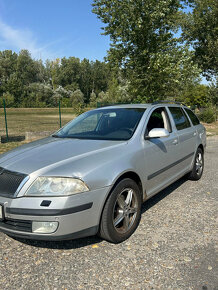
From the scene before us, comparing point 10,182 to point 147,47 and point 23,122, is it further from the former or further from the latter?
Answer: point 23,122

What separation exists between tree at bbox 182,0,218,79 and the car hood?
2303 cm

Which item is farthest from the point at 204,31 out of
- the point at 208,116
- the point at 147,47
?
the point at 147,47

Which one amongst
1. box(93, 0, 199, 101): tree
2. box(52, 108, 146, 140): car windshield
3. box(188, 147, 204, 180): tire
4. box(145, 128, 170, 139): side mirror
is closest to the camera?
box(145, 128, 170, 139): side mirror

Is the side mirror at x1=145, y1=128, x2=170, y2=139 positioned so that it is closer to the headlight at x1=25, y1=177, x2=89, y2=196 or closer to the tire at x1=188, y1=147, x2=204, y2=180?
the headlight at x1=25, y1=177, x2=89, y2=196

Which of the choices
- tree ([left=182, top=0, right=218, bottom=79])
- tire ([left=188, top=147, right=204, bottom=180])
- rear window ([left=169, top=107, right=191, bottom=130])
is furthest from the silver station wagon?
tree ([left=182, top=0, right=218, bottom=79])

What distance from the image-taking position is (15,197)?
2.32 metres

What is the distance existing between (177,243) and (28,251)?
166cm

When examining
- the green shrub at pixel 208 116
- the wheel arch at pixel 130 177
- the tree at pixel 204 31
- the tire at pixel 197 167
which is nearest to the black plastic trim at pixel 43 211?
the wheel arch at pixel 130 177

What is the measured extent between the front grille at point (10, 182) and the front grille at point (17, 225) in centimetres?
26

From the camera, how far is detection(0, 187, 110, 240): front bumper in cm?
225

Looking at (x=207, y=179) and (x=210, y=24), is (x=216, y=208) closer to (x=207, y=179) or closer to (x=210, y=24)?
(x=207, y=179)

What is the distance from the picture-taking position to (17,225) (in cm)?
234

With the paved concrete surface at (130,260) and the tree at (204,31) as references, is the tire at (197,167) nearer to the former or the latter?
the paved concrete surface at (130,260)

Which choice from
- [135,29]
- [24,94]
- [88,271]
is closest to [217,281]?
[88,271]
